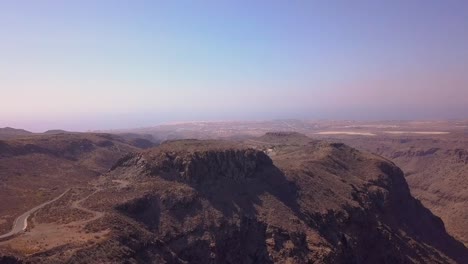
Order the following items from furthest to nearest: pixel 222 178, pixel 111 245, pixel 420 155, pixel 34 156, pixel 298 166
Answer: pixel 420 155 → pixel 34 156 → pixel 298 166 → pixel 222 178 → pixel 111 245

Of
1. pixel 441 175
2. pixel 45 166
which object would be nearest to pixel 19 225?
pixel 45 166

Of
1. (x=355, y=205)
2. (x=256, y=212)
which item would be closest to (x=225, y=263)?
(x=256, y=212)

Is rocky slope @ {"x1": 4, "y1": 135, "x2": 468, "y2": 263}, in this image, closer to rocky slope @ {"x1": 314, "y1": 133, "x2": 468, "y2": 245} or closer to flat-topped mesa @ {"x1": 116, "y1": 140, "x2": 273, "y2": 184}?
flat-topped mesa @ {"x1": 116, "y1": 140, "x2": 273, "y2": 184}

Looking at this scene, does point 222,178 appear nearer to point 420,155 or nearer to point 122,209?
point 122,209

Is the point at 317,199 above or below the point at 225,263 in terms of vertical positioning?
above

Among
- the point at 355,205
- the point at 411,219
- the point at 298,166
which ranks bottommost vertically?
the point at 411,219

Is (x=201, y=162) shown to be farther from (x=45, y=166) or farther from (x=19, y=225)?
(x=45, y=166)
